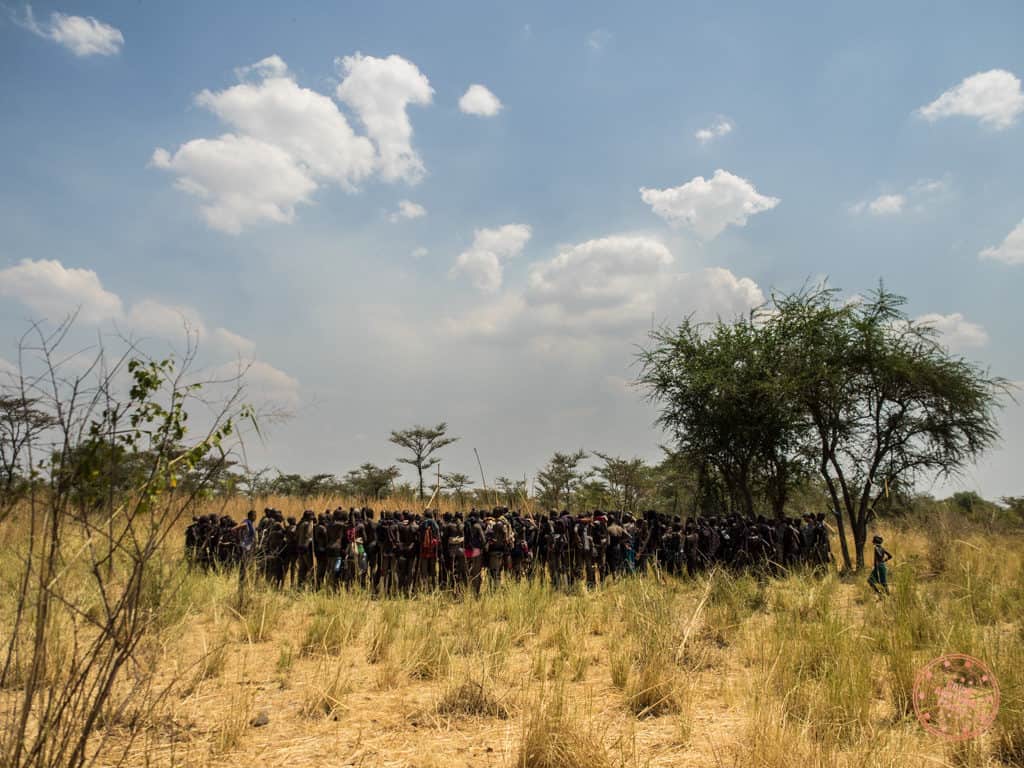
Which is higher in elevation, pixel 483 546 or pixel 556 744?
pixel 483 546

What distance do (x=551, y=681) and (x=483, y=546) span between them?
250 inches

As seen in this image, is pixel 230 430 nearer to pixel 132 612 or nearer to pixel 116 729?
pixel 132 612

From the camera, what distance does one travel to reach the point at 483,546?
41.9ft

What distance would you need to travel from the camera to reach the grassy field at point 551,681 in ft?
15.6

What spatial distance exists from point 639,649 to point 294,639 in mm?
4414

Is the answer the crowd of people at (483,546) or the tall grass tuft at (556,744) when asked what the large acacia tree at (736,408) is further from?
the tall grass tuft at (556,744)

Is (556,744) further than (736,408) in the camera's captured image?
No

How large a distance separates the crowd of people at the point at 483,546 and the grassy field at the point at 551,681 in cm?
279

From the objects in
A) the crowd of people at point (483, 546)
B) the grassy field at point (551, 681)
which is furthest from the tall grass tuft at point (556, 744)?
the crowd of people at point (483, 546)

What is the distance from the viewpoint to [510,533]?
13133mm

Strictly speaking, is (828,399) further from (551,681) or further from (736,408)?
(551,681)

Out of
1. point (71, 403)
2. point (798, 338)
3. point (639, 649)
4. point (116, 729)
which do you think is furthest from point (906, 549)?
point (71, 403)

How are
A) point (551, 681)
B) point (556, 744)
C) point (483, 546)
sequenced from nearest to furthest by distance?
point (556, 744) → point (551, 681) → point (483, 546)

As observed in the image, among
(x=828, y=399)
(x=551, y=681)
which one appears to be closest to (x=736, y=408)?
(x=828, y=399)
